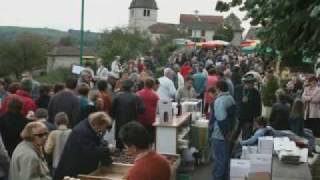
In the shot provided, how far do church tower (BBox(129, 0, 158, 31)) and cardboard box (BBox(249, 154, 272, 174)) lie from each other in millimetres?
127346

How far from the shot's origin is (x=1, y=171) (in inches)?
270

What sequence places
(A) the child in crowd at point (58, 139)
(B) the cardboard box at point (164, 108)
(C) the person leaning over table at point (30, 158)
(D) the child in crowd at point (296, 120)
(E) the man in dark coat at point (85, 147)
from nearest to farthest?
(C) the person leaning over table at point (30, 158) < (E) the man in dark coat at point (85, 147) < (A) the child in crowd at point (58, 139) < (B) the cardboard box at point (164, 108) < (D) the child in crowd at point (296, 120)

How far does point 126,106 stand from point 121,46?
2526 centimetres

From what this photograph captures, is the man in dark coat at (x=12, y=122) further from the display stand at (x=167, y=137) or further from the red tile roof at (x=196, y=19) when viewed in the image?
the red tile roof at (x=196, y=19)

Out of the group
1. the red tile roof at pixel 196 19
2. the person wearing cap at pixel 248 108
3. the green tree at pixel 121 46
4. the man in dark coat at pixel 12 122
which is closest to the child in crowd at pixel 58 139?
the man in dark coat at pixel 12 122

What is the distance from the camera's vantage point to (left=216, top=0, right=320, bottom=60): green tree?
5.18 m

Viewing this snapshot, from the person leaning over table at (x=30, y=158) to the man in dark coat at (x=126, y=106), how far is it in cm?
417

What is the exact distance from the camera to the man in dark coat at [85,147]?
21.4 feet

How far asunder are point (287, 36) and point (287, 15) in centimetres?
30

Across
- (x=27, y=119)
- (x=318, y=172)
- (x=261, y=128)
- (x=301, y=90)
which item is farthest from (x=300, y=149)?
(x=301, y=90)

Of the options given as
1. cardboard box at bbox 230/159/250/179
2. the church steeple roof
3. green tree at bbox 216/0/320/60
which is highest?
the church steeple roof

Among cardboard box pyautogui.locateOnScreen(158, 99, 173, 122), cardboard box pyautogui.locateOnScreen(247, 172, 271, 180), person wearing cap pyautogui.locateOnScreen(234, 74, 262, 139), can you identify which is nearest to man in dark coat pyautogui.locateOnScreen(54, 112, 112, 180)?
cardboard box pyautogui.locateOnScreen(247, 172, 271, 180)

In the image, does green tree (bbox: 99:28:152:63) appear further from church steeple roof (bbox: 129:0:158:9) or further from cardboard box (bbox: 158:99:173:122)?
church steeple roof (bbox: 129:0:158:9)

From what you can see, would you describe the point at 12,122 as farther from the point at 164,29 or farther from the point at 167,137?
the point at 164,29
